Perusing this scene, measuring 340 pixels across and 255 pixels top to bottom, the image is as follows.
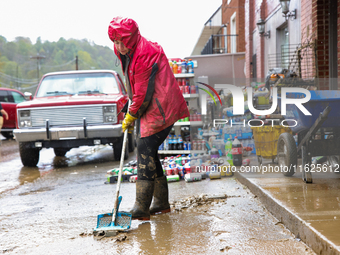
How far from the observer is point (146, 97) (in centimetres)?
363

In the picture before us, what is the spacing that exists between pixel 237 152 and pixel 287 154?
0.72 meters

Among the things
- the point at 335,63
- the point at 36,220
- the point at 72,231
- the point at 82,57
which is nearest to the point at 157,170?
the point at 72,231

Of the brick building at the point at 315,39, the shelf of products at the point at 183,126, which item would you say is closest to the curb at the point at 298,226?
the brick building at the point at 315,39

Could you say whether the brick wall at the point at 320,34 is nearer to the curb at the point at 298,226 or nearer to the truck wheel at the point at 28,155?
the curb at the point at 298,226

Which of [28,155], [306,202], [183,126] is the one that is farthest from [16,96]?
[306,202]

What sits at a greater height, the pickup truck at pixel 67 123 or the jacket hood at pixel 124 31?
the jacket hood at pixel 124 31

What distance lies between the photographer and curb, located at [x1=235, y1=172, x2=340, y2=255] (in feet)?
8.50

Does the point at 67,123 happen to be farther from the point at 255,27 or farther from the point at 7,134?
the point at 255,27

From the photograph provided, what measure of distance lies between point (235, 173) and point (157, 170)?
2117mm

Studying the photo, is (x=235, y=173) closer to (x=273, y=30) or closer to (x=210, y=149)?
(x=210, y=149)

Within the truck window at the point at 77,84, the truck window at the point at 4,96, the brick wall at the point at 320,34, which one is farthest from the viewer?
the truck window at the point at 4,96

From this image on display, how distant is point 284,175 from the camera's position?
4988mm

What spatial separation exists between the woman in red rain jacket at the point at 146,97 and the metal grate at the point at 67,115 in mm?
4466

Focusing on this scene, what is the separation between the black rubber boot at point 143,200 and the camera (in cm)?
371
